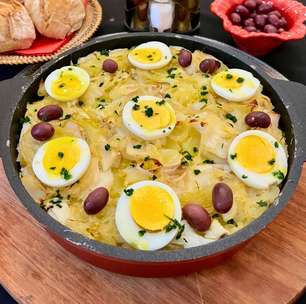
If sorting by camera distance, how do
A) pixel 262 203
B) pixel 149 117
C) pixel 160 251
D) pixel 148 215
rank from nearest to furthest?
1. pixel 160 251
2. pixel 148 215
3. pixel 262 203
4. pixel 149 117

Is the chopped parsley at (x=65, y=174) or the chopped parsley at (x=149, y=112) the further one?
the chopped parsley at (x=149, y=112)

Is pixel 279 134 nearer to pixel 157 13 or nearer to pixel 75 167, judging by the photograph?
pixel 75 167

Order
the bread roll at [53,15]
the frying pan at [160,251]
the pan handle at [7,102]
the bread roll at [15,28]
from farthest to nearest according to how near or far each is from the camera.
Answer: the bread roll at [53,15] → the bread roll at [15,28] → the pan handle at [7,102] → the frying pan at [160,251]

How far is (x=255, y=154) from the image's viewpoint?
1865 millimetres

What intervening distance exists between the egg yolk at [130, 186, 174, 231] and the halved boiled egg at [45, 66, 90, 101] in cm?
66

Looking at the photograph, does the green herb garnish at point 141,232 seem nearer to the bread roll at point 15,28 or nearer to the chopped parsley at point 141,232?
the chopped parsley at point 141,232

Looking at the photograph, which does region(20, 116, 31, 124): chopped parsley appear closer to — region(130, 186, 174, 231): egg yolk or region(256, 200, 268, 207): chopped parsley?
region(130, 186, 174, 231): egg yolk

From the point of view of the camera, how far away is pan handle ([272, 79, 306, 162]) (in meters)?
1.90

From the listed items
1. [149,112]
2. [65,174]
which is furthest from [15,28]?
[65,174]

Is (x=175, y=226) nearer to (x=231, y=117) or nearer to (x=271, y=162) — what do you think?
(x=271, y=162)

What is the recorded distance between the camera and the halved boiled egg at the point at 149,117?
1921 millimetres

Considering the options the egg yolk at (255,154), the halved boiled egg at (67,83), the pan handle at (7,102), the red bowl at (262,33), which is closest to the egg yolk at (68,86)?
the halved boiled egg at (67,83)

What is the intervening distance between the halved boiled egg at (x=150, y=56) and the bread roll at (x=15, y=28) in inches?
29.3

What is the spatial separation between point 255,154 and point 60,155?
78 centimetres
